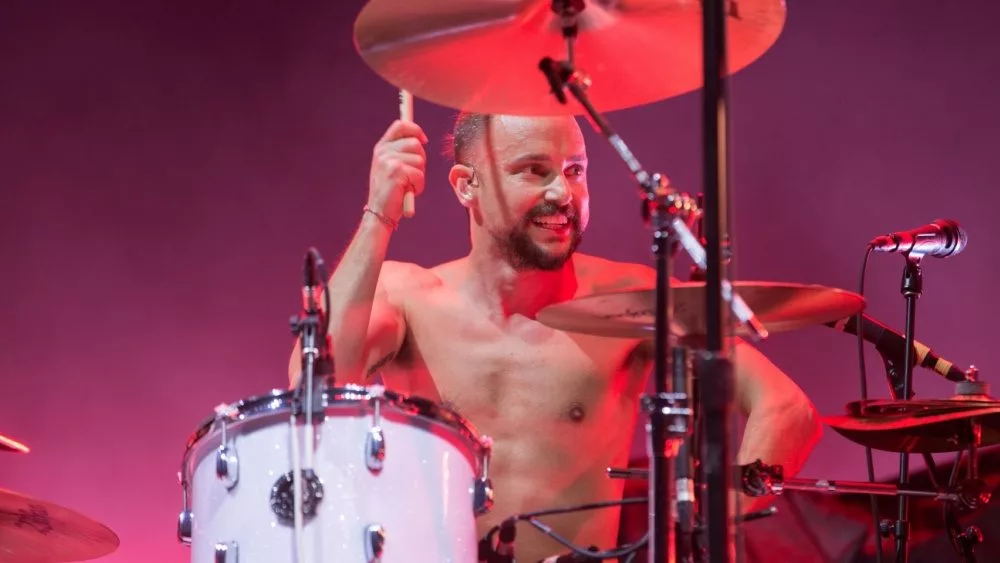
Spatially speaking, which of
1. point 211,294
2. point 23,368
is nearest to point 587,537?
point 211,294

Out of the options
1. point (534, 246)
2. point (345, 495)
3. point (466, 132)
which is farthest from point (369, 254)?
point (345, 495)

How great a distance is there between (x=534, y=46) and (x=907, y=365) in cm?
106

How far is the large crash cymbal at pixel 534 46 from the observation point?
210cm

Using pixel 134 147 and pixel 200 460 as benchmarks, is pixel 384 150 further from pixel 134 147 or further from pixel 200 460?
pixel 134 147

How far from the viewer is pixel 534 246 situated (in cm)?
290

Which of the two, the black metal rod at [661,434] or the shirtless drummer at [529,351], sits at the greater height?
the shirtless drummer at [529,351]

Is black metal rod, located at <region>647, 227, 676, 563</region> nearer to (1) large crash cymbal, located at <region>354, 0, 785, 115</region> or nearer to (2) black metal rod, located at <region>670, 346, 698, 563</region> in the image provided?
(2) black metal rod, located at <region>670, 346, 698, 563</region>

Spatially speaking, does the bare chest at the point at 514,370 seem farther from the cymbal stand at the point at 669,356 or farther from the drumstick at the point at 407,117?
the cymbal stand at the point at 669,356

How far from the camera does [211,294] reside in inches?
133

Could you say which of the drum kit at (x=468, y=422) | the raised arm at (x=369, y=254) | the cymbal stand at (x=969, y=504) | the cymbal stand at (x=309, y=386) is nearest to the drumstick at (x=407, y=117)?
the raised arm at (x=369, y=254)

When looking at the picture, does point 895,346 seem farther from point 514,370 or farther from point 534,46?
point 534,46

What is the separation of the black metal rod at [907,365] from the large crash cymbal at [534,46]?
0.74m

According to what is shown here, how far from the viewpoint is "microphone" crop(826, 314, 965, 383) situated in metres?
2.70

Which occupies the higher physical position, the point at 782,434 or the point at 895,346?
the point at 895,346
